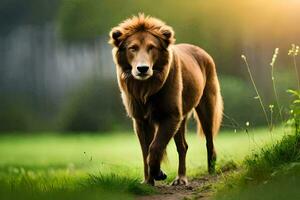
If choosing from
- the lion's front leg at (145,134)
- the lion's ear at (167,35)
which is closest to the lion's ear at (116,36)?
the lion's ear at (167,35)

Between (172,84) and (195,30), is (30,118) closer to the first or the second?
(195,30)

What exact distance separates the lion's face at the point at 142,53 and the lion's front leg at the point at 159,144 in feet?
1.79

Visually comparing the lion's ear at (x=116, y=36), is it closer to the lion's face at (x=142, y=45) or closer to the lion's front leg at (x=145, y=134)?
the lion's face at (x=142, y=45)

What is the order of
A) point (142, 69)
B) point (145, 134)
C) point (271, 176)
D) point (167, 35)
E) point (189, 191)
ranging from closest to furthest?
point (271, 176)
point (142, 69)
point (189, 191)
point (167, 35)
point (145, 134)

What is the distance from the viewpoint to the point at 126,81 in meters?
7.57

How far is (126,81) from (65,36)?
6093 millimetres

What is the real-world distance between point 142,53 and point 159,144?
86 centimetres

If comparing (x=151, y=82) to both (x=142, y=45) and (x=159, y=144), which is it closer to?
(x=142, y=45)

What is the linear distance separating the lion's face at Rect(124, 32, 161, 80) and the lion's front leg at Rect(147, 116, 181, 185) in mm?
547

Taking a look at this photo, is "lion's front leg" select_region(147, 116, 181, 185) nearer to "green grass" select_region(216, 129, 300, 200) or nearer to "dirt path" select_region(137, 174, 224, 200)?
"dirt path" select_region(137, 174, 224, 200)

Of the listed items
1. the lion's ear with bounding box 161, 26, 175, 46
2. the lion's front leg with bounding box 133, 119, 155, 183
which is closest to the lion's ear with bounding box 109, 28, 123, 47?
the lion's ear with bounding box 161, 26, 175, 46

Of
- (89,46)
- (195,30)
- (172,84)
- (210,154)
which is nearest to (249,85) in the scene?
(195,30)

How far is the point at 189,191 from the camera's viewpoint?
7.52m

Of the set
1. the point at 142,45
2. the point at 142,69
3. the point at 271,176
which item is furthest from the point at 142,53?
the point at 271,176
